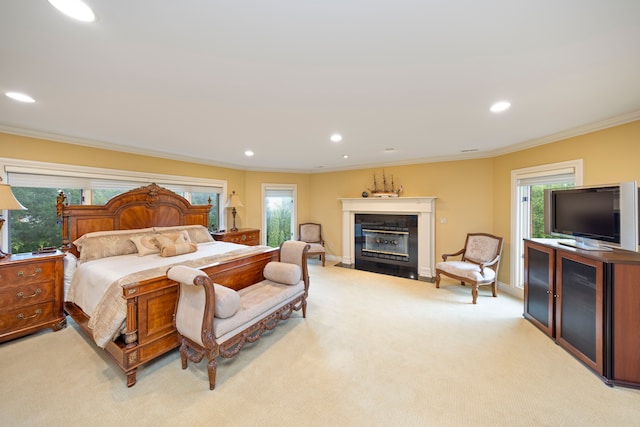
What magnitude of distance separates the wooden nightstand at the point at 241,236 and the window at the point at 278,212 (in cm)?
54

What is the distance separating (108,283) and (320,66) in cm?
260

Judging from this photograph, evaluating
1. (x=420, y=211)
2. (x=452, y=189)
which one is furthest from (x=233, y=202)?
(x=452, y=189)

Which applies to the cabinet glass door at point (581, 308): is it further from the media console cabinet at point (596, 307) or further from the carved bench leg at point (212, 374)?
the carved bench leg at point (212, 374)

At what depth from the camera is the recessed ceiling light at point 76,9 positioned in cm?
111

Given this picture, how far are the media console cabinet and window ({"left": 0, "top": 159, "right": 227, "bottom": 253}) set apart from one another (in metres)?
5.76

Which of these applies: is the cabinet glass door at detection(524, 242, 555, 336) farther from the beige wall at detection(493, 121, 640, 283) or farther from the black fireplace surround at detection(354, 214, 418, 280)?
the black fireplace surround at detection(354, 214, 418, 280)

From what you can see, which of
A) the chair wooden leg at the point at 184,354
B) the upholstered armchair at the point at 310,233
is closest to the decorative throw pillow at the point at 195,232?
the chair wooden leg at the point at 184,354

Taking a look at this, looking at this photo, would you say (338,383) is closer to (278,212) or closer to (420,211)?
(420,211)

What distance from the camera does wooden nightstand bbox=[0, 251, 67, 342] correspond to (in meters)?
2.45

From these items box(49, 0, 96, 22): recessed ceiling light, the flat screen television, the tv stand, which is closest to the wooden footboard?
box(49, 0, 96, 22): recessed ceiling light

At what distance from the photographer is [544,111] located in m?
2.42

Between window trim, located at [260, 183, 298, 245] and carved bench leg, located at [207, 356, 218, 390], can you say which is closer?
carved bench leg, located at [207, 356, 218, 390]

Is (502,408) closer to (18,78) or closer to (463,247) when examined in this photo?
(463,247)

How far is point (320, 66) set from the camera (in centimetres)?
163
